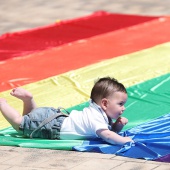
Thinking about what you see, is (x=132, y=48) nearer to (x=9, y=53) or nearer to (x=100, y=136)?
(x=9, y=53)

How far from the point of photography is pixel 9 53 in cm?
787

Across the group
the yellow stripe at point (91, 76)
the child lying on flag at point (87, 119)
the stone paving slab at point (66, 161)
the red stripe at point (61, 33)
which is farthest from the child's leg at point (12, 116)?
the red stripe at point (61, 33)

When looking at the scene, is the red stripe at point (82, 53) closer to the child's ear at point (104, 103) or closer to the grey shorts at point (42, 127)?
the grey shorts at point (42, 127)

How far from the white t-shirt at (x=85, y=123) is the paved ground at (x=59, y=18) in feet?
0.81

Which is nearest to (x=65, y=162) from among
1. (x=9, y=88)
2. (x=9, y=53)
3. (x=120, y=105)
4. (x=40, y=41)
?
(x=120, y=105)

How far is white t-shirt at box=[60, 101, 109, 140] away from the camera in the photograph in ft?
15.9

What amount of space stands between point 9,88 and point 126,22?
3.21 meters

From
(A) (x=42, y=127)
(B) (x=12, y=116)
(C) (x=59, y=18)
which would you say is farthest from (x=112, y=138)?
(C) (x=59, y=18)

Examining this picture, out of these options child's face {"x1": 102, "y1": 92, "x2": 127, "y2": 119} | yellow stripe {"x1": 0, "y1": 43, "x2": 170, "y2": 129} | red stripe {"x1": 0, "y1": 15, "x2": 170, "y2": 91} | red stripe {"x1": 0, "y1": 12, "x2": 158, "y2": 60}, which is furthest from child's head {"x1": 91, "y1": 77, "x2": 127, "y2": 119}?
red stripe {"x1": 0, "y1": 12, "x2": 158, "y2": 60}

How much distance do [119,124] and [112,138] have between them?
0.28 metres

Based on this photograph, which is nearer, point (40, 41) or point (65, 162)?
point (65, 162)

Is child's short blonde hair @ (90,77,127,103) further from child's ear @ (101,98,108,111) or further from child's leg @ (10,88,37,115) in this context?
child's leg @ (10,88,37,115)

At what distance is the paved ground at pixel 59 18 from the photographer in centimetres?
440

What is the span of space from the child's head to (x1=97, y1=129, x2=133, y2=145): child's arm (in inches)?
7.6
